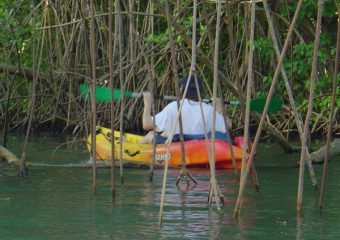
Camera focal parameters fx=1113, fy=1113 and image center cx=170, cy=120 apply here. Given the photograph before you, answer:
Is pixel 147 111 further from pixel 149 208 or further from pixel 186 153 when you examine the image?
pixel 149 208

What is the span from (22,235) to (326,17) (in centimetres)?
702

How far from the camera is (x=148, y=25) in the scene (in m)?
13.6

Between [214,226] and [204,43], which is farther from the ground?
[204,43]

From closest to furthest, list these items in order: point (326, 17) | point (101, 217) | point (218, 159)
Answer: point (101, 217)
point (218, 159)
point (326, 17)

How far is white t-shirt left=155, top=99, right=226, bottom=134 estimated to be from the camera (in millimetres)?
10602

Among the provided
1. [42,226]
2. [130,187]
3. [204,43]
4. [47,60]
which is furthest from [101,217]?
[47,60]

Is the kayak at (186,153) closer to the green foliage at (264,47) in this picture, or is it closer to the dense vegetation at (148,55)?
the dense vegetation at (148,55)

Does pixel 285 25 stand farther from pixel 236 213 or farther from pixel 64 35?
pixel 236 213

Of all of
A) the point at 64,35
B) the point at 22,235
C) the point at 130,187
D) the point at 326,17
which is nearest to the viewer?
the point at 22,235

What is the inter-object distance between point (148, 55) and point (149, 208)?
4.24 metres

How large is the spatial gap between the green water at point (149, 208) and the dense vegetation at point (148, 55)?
209cm

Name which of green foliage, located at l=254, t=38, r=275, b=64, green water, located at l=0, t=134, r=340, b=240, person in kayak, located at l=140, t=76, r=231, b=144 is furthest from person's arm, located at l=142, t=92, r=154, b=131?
green foliage, located at l=254, t=38, r=275, b=64

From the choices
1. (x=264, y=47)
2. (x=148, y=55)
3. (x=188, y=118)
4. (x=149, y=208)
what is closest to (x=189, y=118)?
(x=188, y=118)

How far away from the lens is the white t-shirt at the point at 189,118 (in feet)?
34.8
